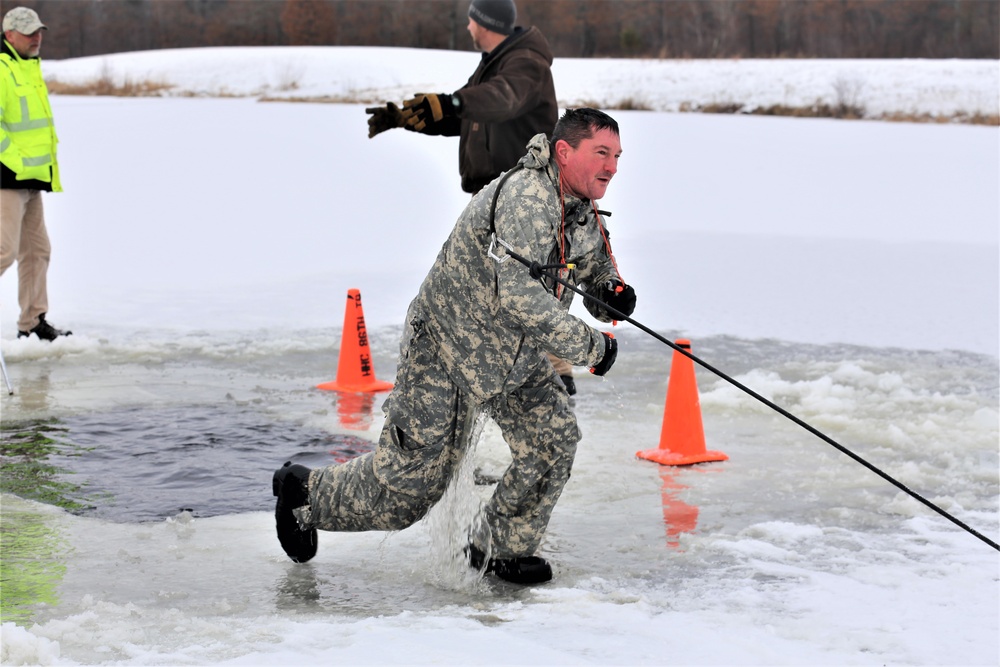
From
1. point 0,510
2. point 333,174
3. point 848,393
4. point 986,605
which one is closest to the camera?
point 986,605

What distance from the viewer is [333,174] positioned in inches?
599

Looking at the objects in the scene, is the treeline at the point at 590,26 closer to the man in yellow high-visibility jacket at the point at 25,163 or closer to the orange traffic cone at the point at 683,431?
the man in yellow high-visibility jacket at the point at 25,163

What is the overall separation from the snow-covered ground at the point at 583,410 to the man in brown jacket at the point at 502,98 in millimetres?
1414

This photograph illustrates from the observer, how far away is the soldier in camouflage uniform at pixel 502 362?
3.66m

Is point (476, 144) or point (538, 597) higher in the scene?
point (476, 144)

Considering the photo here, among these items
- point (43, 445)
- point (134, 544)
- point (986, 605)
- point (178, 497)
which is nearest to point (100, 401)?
point (43, 445)

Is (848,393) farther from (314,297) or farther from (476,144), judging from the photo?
(314,297)

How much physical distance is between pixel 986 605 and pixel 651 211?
10.6m

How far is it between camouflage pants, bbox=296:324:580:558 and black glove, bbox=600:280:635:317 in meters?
0.33

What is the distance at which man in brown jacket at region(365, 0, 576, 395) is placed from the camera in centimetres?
575

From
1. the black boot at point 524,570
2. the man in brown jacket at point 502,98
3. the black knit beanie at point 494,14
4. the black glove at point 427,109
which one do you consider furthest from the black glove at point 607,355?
the black knit beanie at point 494,14

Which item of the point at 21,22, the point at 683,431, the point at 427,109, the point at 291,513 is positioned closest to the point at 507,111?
the point at 427,109

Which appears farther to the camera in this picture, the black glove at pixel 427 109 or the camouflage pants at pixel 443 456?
the black glove at pixel 427 109

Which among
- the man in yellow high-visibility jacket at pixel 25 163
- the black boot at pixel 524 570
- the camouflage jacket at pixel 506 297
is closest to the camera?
the camouflage jacket at pixel 506 297
